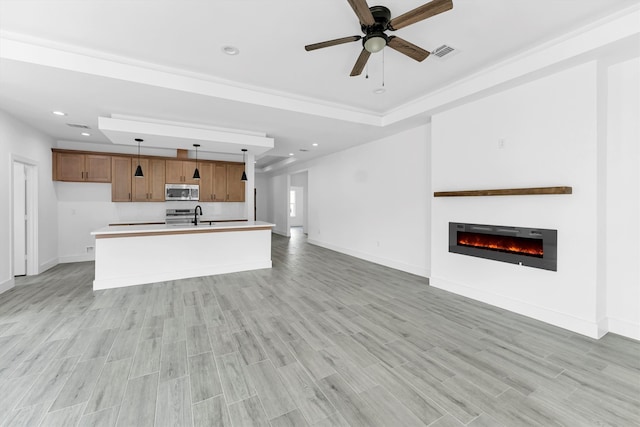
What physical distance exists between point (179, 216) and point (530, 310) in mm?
7261

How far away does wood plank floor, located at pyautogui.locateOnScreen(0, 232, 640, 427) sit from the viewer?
69.8 inches

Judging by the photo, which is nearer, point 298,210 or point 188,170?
point 188,170

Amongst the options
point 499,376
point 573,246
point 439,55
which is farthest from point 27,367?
point 573,246

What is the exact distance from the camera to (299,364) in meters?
2.31

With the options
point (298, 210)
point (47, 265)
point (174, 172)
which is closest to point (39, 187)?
point (47, 265)

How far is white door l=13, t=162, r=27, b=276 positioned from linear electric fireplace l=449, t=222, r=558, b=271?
7.70 m

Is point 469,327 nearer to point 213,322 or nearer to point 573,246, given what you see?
point 573,246

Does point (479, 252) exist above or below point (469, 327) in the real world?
above

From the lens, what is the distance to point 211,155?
291 inches

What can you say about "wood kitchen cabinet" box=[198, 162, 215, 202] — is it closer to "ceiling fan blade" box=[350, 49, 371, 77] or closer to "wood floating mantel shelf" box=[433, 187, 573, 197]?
"ceiling fan blade" box=[350, 49, 371, 77]

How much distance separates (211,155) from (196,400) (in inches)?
260

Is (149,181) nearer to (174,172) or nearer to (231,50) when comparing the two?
(174,172)

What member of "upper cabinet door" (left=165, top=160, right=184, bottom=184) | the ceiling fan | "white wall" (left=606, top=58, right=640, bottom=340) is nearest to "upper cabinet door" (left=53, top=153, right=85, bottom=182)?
"upper cabinet door" (left=165, top=160, right=184, bottom=184)

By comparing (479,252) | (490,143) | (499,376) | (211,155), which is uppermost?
(211,155)
